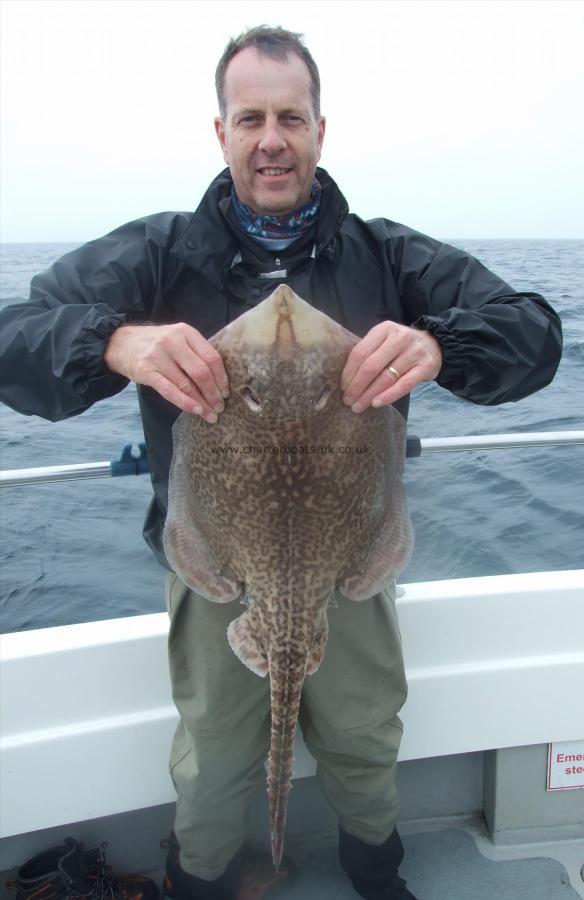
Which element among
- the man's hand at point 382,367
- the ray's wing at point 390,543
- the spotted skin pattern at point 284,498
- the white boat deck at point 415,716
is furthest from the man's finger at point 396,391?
the white boat deck at point 415,716

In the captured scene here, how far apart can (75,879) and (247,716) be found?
3.81 feet

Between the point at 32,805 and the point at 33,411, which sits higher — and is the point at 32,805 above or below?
below

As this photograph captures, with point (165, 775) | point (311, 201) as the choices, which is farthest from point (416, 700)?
point (311, 201)

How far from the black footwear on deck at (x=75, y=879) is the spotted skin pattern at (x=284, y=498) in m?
1.16

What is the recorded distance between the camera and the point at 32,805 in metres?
2.97

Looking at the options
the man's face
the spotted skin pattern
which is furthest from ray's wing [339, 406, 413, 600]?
the man's face

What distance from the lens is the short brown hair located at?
2547mm

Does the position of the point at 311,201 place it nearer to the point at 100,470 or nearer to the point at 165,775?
the point at 100,470

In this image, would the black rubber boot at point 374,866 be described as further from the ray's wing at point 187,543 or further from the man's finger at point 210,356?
the man's finger at point 210,356

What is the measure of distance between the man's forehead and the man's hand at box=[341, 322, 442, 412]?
111cm

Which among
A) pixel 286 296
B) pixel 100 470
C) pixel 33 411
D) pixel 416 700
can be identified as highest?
pixel 286 296

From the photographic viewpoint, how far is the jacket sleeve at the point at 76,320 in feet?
7.48

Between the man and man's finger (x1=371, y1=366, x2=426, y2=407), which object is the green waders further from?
man's finger (x1=371, y1=366, x2=426, y2=407)

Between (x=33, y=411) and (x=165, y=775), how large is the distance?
1.74 metres
